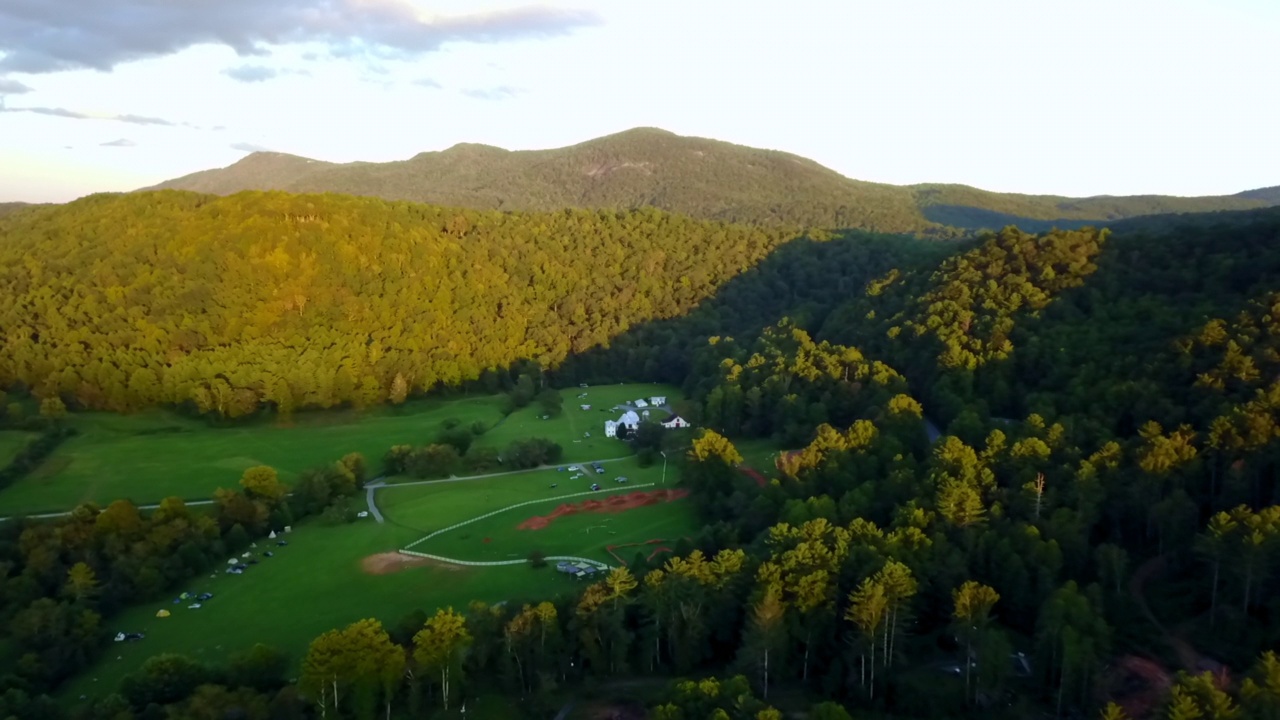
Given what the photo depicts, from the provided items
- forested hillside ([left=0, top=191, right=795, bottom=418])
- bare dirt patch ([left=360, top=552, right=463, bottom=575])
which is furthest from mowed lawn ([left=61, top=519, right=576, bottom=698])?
forested hillside ([left=0, top=191, right=795, bottom=418])

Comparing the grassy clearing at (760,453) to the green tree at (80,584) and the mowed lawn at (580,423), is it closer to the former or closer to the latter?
the mowed lawn at (580,423)

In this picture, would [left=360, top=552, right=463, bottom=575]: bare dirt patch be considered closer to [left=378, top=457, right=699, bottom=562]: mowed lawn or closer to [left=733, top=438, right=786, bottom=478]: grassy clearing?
[left=378, top=457, right=699, bottom=562]: mowed lawn

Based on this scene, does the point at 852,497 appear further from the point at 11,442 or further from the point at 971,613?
the point at 11,442

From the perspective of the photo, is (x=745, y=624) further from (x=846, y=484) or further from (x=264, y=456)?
(x=264, y=456)

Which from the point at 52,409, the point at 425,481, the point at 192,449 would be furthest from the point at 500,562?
the point at 52,409

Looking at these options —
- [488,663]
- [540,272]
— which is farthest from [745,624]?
[540,272]
